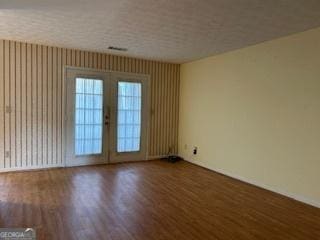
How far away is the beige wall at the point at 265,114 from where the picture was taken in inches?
144

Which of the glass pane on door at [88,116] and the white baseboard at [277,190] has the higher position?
the glass pane on door at [88,116]

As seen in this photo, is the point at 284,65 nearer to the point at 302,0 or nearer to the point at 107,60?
the point at 302,0

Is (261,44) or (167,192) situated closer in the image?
(167,192)

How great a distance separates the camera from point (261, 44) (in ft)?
14.3

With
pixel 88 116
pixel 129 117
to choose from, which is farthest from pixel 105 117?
pixel 129 117

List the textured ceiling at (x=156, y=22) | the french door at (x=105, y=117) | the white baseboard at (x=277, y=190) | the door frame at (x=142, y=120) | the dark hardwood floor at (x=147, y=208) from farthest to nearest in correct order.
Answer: the door frame at (x=142, y=120), the french door at (x=105, y=117), the white baseboard at (x=277, y=190), the textured ceiling at (x=156, y=22), the dark hardwood floor at (x=147, y=208)

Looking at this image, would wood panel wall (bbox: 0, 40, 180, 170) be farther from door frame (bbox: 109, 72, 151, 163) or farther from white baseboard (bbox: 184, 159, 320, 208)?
white baseboard (bbox: 184, 159, 320, 208)

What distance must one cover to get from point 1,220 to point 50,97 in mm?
2793

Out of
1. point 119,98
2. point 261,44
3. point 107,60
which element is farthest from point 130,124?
point 261,44

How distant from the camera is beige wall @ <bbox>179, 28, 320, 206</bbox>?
3652 millimetres

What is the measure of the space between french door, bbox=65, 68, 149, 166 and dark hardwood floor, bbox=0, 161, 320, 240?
2.58 ft

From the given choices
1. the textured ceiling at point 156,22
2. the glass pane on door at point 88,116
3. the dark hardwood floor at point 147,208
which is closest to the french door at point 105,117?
the glass pane on door at point 88,116

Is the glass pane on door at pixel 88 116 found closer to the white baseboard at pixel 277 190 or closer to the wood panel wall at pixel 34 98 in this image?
the wood panel wall at pixel 34 98

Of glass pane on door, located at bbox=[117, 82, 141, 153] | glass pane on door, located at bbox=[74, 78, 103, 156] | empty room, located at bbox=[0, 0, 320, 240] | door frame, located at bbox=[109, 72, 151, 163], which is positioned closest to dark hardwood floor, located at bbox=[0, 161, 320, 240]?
empty room, located at bbox=[0, 0, 320, 240]
